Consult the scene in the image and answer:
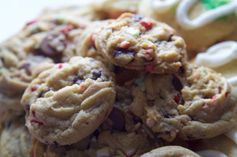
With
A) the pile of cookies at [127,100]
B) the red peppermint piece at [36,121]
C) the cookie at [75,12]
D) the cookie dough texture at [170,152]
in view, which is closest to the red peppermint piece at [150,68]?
the pile of cookies at [127,100]

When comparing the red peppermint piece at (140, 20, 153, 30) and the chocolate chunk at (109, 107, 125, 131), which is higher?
the red peppermint piece at (140, 20, 153, 30)

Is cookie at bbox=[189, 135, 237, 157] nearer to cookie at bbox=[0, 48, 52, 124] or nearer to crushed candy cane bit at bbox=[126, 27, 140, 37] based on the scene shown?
crushed candy cane bit at bbox=[126, 27, 140, 37]

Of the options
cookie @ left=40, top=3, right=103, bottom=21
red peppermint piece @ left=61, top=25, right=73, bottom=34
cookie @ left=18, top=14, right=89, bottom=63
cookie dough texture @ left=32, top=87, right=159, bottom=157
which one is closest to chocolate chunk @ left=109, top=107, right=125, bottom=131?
cookie dough texture @ left=32, top=87, right=159, bottom=157

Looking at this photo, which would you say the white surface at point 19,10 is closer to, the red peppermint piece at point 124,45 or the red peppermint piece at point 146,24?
the red peppermint piece at point 146,24

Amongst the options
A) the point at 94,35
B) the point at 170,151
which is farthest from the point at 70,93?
the point at 170,151

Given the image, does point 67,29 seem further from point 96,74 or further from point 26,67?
point 96,74

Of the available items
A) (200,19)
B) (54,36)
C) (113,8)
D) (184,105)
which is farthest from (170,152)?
(113,8)

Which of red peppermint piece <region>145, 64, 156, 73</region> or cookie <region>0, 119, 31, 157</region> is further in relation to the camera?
cookie <region>0, 119, 31, 157</region>
